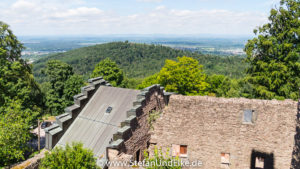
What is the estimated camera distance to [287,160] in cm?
1175

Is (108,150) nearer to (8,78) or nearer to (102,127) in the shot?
(102,127)

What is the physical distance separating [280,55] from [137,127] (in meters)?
16.8

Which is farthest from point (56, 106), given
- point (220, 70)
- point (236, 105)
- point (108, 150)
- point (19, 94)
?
point (220, 70)

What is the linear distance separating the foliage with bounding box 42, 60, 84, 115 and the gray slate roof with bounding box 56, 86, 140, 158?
18.5 meters

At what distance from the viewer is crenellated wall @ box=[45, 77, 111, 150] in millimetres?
13805

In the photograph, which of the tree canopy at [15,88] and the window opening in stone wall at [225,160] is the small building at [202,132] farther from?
the tree canopy at [15,88]

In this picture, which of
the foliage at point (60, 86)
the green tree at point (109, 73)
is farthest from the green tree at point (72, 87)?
the green tree at point (109, 73)

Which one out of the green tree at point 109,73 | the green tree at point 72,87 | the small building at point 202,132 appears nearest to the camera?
the small building at point 202,132

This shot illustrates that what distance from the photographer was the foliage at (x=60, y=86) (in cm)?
3325

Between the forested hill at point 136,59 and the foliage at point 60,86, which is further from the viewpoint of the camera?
the forested hill at point 136,59

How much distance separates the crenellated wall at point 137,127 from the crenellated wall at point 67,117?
15.6ft

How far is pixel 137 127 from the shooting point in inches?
491

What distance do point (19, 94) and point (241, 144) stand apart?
70.7 feet

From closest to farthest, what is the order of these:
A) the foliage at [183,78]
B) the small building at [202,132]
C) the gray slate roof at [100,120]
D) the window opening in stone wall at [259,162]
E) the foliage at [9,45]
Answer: the small building at [202,132]
the window opening in stone wall at [259,162]
the gray slate roof at [100,120]
the foliage at [9,45]
the foliage at [183,78]
